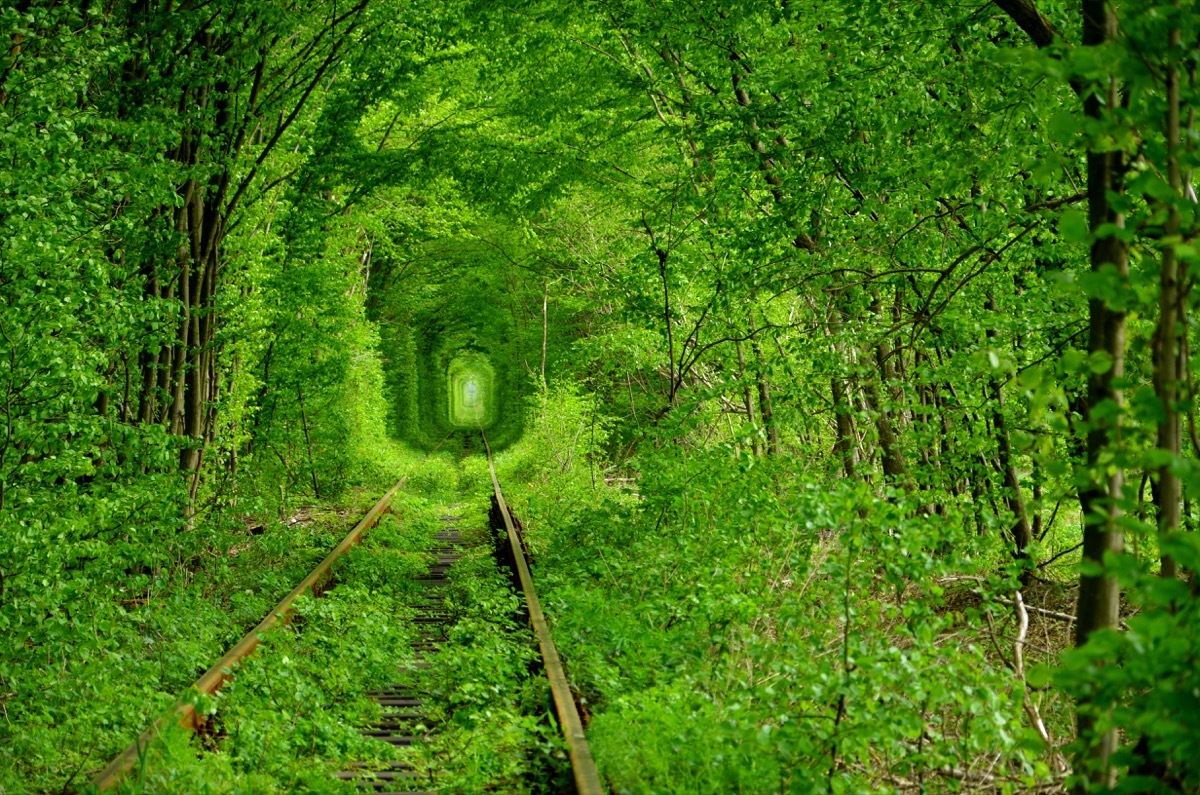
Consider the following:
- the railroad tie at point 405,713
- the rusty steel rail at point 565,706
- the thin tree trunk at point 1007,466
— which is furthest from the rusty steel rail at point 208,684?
the thin tree trunk at point 1007,466

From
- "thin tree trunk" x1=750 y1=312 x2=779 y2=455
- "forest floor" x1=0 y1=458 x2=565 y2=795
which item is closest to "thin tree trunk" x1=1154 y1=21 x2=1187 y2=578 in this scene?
"forest floor" x1=0 y1=458 x2=565 y2=795

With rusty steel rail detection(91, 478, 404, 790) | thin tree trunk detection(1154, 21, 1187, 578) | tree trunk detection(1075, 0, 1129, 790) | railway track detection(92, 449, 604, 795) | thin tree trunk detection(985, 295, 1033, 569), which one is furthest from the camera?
thin tree trunk detection(985, 295, 1033, 569)

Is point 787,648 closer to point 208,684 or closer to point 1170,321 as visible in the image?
point 1170,321

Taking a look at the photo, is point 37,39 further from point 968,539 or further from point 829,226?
point 968,539

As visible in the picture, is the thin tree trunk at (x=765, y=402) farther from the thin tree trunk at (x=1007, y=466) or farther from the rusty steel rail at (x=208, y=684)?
the rusty steel rail at (x=208, y=684)

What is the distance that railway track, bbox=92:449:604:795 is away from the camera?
4.78 metres

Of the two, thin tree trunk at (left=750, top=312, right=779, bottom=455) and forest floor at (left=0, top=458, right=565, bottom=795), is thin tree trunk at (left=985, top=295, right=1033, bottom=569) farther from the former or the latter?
forest floor at (left=0, top=458, right=565, bottom=795)

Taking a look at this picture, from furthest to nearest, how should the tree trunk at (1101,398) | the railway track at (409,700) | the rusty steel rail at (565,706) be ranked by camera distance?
the railway track at (409,700)
the rusty steel rail at (565,706)
the tree trunk at (1101,398)

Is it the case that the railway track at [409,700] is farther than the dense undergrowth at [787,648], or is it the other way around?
the railway track at [409,700]

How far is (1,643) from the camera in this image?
21.2 feet

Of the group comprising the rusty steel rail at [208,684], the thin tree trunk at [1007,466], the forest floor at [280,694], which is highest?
the thin tree trunk at [1007,466]

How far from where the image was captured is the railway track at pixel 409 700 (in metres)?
4.78

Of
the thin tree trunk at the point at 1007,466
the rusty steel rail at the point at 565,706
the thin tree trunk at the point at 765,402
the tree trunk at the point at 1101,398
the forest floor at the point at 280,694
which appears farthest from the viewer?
the thin tree trunk at the point at 765,402

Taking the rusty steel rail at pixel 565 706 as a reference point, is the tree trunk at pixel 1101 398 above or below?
above
